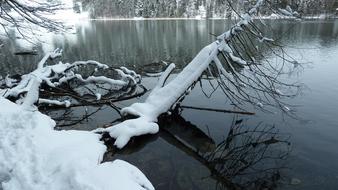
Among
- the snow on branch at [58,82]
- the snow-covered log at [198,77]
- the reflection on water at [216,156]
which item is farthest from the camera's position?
the snow on branch at [58,82]

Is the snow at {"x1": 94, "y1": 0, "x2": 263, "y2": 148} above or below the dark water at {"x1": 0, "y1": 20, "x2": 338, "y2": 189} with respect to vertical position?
above

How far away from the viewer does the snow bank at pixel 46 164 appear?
192 inches

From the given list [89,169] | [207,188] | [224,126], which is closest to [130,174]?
[89,169]

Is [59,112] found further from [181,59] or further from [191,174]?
[181,59]

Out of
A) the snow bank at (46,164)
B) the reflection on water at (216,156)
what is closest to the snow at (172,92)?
the reflection on water at (216,156)

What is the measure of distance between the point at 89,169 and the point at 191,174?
10.3 ft

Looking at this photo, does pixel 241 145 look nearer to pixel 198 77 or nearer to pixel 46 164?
pixel 198 77

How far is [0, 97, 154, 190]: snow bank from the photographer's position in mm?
4867

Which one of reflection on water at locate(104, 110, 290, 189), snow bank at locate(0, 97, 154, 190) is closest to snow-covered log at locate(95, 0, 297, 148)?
reflection on water at locate(104, 110, 290, 189)

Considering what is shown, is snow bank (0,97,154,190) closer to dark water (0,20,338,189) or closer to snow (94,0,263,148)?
dark water (0,20,338,189)

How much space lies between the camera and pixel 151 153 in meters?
8.88

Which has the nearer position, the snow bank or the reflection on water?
the snow bank

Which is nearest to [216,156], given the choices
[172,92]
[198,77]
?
[172,92]

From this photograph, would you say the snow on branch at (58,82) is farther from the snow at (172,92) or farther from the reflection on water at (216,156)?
the reflection on water at (216,156)
